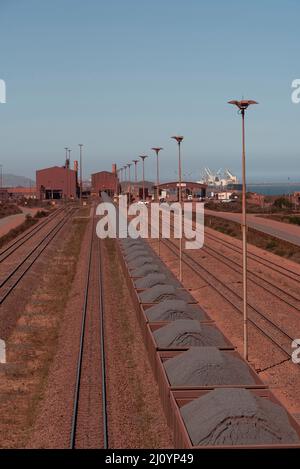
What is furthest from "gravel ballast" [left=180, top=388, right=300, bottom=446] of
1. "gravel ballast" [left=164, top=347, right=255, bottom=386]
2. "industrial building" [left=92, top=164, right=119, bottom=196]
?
"industrial building" [left=92, top=164, right=119, bottom=196]

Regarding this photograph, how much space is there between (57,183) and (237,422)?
16386cm

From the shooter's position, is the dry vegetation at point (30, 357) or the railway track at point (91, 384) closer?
the railway track at point (91, 384)

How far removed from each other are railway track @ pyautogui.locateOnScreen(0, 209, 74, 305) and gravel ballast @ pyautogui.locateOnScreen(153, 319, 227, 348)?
54.7 ft

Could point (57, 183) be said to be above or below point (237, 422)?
above

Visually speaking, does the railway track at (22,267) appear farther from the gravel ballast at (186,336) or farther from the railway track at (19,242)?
the gravel ballast at (186,336)

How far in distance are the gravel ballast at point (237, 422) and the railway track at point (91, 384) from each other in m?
3.39

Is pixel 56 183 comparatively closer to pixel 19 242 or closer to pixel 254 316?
pixel 19 242

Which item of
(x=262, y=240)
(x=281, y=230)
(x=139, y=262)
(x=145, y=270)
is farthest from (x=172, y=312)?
(x=281, y=230)

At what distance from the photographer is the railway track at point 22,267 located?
39.6 metres

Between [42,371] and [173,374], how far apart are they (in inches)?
288

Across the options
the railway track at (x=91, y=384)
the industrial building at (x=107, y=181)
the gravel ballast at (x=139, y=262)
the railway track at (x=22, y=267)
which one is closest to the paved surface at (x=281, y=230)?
the gravel ballast at (x=139, y=262)

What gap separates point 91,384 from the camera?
21.2 m

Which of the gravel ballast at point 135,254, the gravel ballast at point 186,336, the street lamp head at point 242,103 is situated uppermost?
the street lamp head at point 242,103

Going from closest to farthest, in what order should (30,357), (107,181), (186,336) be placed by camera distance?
(186,336) < (30,357) < (107,181)
